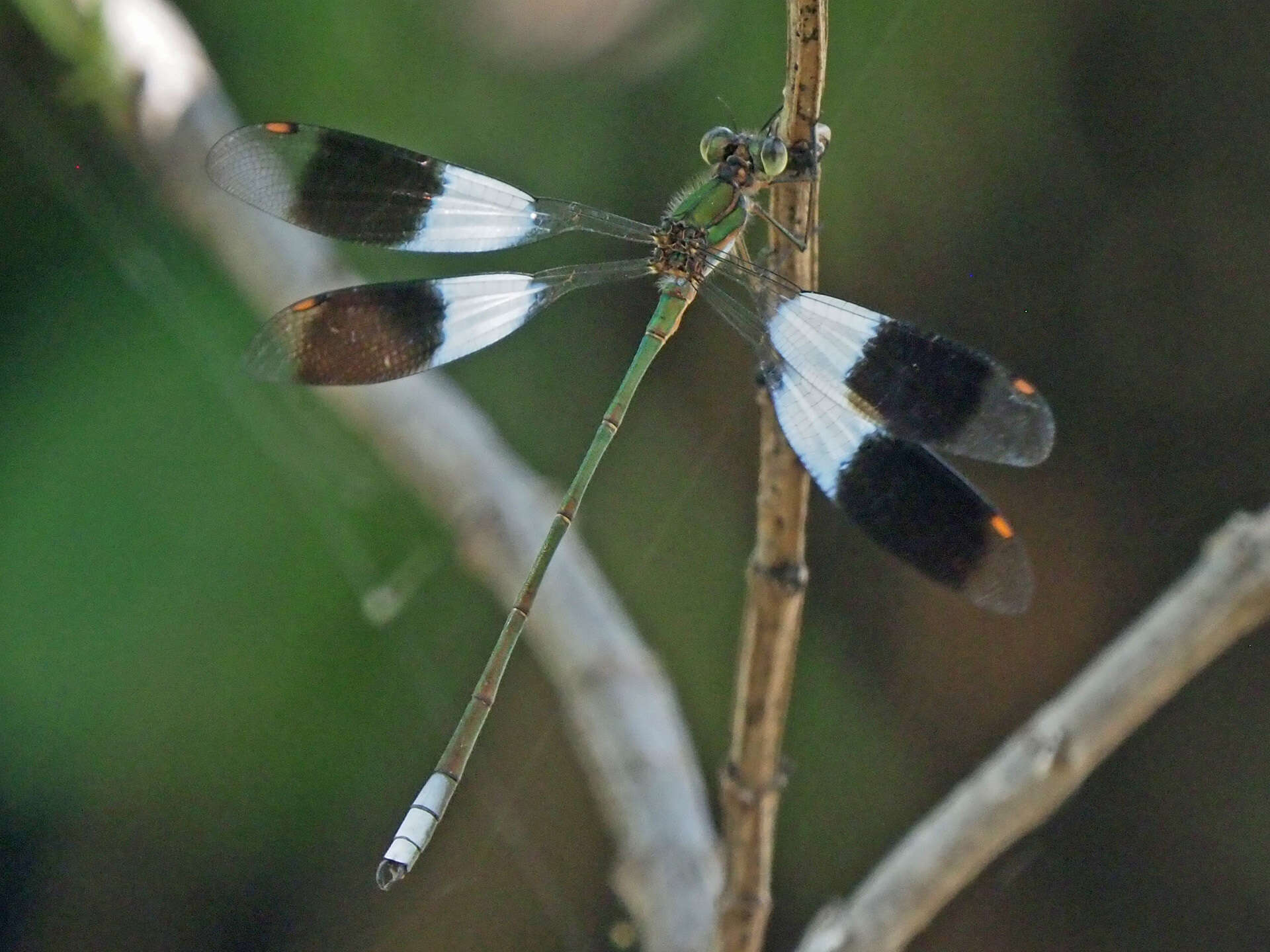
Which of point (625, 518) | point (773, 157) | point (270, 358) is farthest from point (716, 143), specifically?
point (625, 518)

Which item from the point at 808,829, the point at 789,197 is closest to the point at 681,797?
the point at 808,829

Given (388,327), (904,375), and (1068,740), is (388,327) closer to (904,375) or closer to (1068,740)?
(904,375)

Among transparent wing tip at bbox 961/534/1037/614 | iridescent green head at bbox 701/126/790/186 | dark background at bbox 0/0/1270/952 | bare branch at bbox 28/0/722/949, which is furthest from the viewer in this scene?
dark background at bbox 0/0/1270/952

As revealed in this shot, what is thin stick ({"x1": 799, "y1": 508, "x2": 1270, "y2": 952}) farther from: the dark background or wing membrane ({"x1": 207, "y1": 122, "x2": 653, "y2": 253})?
the dark background

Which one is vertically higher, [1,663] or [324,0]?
[324,0]

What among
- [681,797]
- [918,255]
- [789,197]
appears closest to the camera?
[789,197]

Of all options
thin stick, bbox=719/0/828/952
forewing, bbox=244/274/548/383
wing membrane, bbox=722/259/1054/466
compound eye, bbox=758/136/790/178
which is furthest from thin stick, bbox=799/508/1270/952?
forewing, bbox=244/274/548/383

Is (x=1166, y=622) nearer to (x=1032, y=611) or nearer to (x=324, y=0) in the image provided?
(x=1032, y=611)
